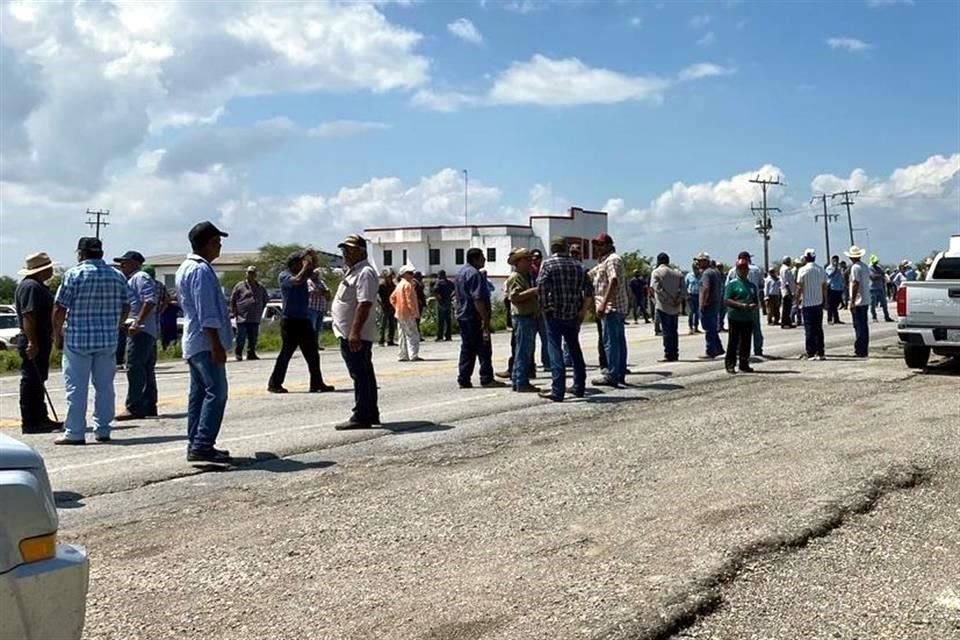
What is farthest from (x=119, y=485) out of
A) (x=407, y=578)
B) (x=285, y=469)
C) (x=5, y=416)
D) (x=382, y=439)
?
(x=5, y=416)

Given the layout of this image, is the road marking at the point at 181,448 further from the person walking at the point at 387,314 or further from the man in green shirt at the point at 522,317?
the person walking at the point at 387,314

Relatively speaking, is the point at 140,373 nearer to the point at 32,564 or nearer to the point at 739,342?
the point at 739,342

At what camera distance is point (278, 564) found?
221 inches

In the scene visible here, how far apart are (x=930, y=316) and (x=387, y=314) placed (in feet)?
46.7

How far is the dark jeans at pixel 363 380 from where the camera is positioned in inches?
390

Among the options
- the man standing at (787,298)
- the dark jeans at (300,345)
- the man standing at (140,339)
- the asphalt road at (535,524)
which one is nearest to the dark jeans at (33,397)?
the asphalt road at (535,524)

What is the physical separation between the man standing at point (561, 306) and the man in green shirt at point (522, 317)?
734mm

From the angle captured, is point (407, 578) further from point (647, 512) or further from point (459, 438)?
point (459, 438)

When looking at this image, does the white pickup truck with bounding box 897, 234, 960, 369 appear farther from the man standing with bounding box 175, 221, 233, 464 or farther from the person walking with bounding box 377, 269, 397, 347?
the person walking with bounding box 377, 269, 397, 347

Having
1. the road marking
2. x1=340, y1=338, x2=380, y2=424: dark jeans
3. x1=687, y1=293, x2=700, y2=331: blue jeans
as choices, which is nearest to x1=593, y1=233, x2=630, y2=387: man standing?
A: the road marking

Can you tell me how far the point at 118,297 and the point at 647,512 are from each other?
18.7 ft

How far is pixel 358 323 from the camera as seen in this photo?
9828 millimetres

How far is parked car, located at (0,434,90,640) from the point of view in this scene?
3.12 m

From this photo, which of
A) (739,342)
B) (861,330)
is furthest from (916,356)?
(739,342)
